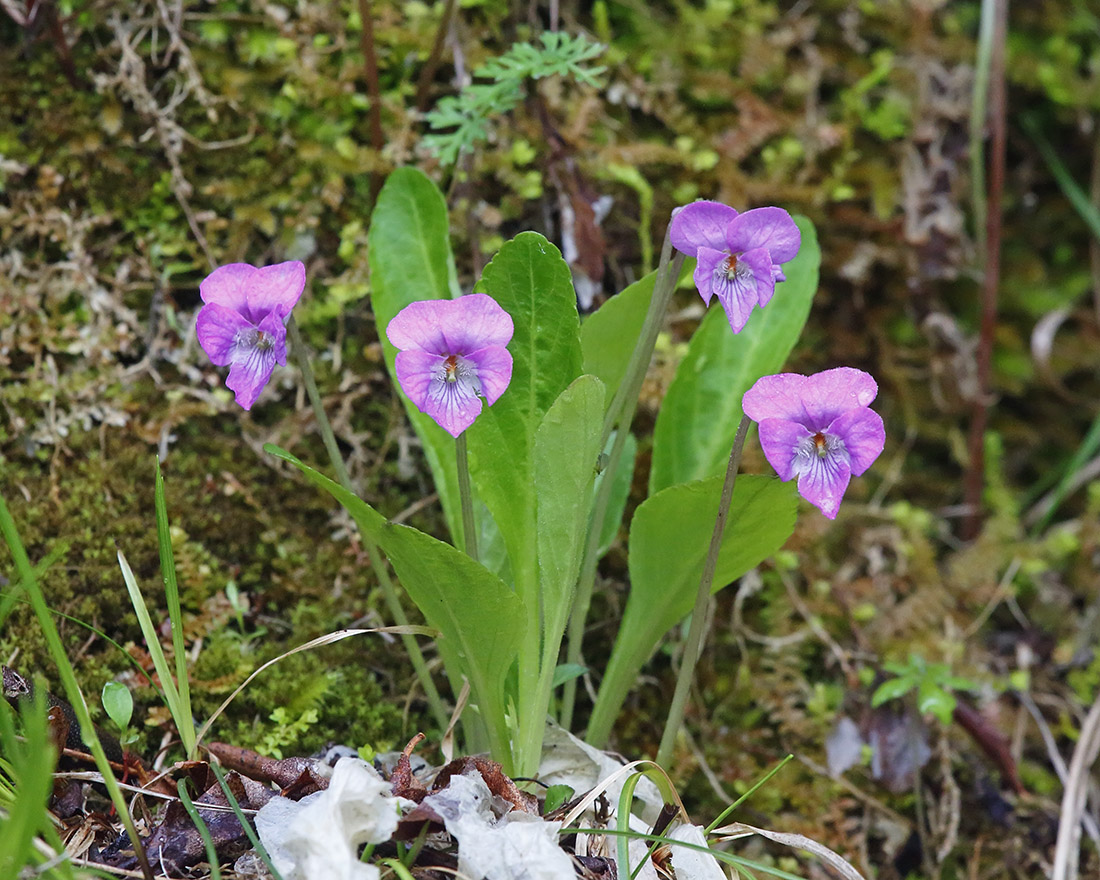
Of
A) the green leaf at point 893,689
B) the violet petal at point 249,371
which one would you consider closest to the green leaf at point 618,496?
the green leaf at point 893,689

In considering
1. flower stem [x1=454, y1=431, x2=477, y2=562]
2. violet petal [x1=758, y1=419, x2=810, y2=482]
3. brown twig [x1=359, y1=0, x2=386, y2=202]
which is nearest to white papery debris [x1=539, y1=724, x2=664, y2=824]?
flower stem [x1=454, y1=431, x2=477, y2=562]

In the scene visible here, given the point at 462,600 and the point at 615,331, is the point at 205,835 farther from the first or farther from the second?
the point at 615,331

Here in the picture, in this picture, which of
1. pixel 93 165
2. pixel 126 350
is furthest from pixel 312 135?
pixel 126 350

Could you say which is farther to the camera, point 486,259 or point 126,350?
point 486,259

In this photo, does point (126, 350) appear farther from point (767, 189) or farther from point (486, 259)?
point (767, 189)

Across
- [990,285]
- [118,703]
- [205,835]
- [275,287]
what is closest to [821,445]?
[275,287]

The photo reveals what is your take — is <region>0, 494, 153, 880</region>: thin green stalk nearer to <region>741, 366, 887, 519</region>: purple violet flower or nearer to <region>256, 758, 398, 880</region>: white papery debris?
<region>256, 758, 398, 880</region>: white papery debris

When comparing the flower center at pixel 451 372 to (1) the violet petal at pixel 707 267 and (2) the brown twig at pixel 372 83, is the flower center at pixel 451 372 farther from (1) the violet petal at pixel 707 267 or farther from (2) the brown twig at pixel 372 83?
(2) the brown twig at pixel 372 83
